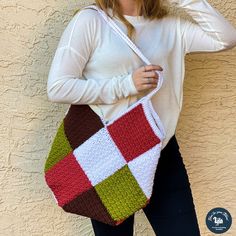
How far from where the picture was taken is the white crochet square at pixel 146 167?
6.78ft

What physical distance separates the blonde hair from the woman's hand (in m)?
0.17

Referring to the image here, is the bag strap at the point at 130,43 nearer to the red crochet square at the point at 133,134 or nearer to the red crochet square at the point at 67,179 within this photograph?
the red crochet square at the point at 133,134

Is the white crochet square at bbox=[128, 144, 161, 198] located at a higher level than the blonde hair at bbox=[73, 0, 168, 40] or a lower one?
lower

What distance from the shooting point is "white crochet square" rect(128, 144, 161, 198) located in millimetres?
2066

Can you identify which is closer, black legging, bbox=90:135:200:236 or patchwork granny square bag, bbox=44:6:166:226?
patchwork granny square bag, bbox=44:6:166:226

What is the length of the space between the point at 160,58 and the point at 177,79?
12 cm

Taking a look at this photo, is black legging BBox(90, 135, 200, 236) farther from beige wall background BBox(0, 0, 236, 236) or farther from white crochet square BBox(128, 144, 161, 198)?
beige wall background BBox(0, 0, 236, 236)

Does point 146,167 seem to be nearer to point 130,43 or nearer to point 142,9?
point 130,43

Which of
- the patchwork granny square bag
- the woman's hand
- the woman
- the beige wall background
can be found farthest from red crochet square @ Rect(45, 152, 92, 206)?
the beige wall background

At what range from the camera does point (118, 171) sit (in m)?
2.11

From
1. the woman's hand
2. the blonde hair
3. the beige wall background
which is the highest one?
the blonde hair

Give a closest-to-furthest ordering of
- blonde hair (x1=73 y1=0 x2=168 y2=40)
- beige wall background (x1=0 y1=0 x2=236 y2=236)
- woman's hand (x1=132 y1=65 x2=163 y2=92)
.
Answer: woman's hand (x1=132 y1=65 x2=163 y2=92)
blonde hair (x1=73 y1=0 x2=168 y2=40)
beige wall background (x1=0 y1=0 x2=236 y2=236)

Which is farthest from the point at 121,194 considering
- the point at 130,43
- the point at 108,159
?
the point at 130,43

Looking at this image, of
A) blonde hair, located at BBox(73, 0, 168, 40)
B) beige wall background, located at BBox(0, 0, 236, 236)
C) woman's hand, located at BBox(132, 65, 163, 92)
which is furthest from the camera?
beige wall background, located at BBox(0, 0, 236, 236)
